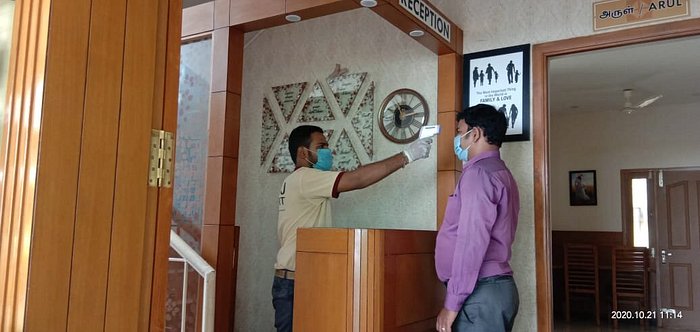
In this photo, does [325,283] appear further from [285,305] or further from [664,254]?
[664,254]

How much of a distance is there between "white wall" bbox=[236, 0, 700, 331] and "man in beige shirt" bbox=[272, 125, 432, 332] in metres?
0.66

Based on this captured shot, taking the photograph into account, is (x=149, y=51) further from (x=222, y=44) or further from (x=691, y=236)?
(x=691, y=236)

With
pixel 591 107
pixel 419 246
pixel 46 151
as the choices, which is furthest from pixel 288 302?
Result: pixel 591 107

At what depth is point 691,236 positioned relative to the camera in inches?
285

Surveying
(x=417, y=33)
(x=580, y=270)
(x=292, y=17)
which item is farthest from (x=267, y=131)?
(x=580, y=270)

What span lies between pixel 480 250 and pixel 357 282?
522 millimetres

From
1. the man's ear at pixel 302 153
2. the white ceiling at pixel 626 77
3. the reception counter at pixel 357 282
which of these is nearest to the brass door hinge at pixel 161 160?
the reception counter at pixel 357 282

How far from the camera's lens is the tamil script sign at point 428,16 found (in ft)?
8.89

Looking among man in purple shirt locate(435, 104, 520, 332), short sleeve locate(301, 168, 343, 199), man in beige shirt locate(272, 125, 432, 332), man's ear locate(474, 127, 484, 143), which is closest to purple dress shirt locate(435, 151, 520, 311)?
man in purple shirt locate(435, 104, 520, 332)

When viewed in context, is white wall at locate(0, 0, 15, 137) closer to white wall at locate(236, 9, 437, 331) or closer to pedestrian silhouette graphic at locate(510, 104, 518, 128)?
pedestrian silhouette graphic at locate(510, 104, 518, 128)

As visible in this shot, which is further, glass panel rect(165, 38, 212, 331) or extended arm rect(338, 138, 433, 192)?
glass panel rect(165, 38, 212, 331)

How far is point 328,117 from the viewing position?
4059 mm

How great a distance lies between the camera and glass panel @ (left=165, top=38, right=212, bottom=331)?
10.0 ft

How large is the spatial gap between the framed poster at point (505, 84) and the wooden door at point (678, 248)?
17.8 feet
